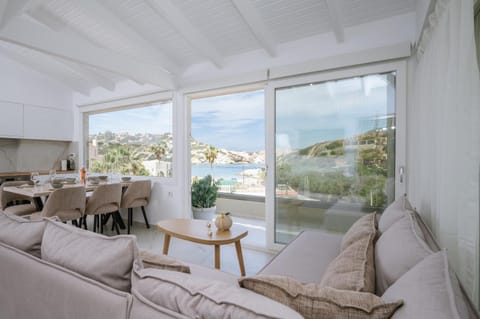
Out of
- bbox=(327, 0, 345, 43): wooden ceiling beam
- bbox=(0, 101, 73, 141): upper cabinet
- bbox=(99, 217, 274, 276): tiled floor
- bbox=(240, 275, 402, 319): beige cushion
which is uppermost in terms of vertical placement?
bbox=(327, 0, 345, 43): wooden ceiling beam

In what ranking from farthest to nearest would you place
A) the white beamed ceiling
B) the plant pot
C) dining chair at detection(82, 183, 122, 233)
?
the plant pot < dining chair at detection(82, 183, 122, 233) < the white beamed ceiling

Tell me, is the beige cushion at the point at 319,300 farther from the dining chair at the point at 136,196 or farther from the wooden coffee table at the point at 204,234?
the dining chair at the point at 136,196

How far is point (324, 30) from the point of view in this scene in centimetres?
265

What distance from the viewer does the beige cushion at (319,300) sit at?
66cm

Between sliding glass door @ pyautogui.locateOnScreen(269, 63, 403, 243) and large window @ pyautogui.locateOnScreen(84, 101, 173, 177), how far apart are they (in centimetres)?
204

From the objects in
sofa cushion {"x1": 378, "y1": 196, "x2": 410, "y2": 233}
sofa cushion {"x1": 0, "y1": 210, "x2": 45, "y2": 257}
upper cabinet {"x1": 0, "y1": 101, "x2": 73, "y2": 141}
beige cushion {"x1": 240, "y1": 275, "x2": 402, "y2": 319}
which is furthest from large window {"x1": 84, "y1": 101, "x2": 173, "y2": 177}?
beige cushion {"x1": 240, "y1": 275, "x2": 402, "y2": 319}

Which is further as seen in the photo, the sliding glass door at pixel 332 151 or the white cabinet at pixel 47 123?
the white cabinet at pixel 47 123

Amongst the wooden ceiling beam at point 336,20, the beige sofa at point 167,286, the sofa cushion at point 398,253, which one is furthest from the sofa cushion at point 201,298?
the wooden ceiling beam at point 336,20

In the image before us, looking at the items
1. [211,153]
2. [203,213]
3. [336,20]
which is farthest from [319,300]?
[211,153]

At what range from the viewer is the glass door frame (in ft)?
7.86

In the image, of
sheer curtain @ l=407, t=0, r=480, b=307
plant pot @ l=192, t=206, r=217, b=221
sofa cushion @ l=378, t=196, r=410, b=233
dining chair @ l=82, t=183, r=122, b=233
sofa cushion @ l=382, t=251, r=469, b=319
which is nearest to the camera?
sofa cushion @ l=382, t=251, r=469, b=319

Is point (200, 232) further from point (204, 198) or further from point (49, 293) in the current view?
point (204, 198)

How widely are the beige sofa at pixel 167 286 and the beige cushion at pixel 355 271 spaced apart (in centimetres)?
1

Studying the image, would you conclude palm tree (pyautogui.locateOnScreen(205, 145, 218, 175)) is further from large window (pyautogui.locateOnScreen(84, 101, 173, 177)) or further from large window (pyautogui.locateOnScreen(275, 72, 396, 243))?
large window (pyautogui.locateOnScreen(275, 72, 396, 243))
